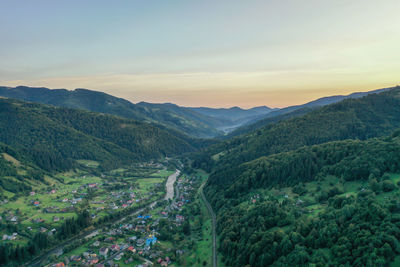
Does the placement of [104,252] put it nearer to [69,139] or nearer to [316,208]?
[316,208]

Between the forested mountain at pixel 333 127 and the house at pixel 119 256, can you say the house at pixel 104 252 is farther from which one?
the forested mountain at pixel 333 127

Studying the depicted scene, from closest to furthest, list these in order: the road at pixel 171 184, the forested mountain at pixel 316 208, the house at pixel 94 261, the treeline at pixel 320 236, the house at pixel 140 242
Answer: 1. the treeline at pixel 320 236
2. the forested mountain at pixel 316 208
3. the house at pixel 94 261
4. the house at pixel 140 242
5. the road at pixel 171 184

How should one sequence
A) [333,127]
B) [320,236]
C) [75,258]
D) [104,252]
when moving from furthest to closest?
[333,127] → [104,252] → [75,258] → [320,236]

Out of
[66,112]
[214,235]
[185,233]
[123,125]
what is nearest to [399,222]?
[214,235]

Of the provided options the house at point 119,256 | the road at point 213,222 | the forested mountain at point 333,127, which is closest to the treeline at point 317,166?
the road at point 213,222

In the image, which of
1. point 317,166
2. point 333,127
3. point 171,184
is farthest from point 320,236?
point 333,127

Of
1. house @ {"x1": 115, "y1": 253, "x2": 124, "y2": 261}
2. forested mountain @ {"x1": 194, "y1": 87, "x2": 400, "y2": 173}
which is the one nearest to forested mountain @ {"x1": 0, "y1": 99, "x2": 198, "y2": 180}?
forested mountain @ {"x1": 194, "y1": 87, "x2": 400, "y2": 173}

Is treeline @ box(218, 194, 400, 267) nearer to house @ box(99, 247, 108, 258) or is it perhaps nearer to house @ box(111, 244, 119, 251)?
house @ box(111, 244, 119, 251)
